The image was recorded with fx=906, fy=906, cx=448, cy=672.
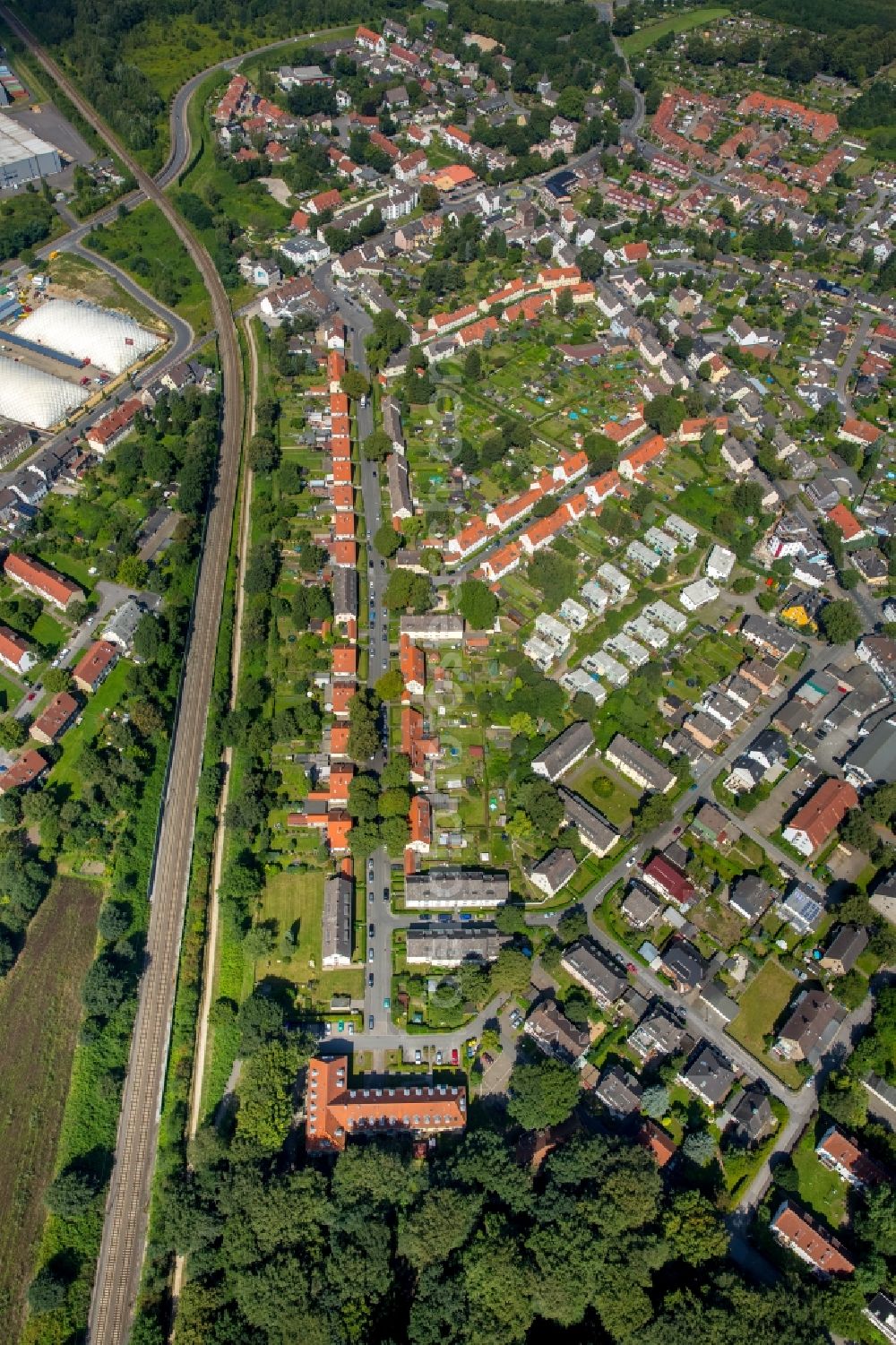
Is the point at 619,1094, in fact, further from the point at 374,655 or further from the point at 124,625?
the point at 124,625

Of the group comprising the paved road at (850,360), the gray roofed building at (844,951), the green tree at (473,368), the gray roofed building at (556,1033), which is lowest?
the gray roofed building at (556,1033)

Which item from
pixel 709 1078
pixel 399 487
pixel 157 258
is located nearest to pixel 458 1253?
pixel 709 1078

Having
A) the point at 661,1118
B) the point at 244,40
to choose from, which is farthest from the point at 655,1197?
the point at 244,40

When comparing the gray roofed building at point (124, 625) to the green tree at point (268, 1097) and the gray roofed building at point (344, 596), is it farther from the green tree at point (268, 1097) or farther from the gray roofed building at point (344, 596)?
the green tree at point (268, 1097)

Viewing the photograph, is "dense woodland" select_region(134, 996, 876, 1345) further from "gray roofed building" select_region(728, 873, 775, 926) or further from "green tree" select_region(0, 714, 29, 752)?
"green tree" select_region(0, 714, 29, 752)

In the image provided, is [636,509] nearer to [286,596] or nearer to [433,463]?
[433,463]

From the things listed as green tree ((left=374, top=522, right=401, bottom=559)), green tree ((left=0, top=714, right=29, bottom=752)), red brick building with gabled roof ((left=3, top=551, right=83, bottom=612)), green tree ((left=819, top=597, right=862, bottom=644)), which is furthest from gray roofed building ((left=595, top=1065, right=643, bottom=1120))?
red brick building with gabled roof ((left=3, top=551, right=83, bottom=612))

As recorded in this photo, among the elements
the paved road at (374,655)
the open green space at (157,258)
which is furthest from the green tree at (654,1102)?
the open green space at (157,258)
